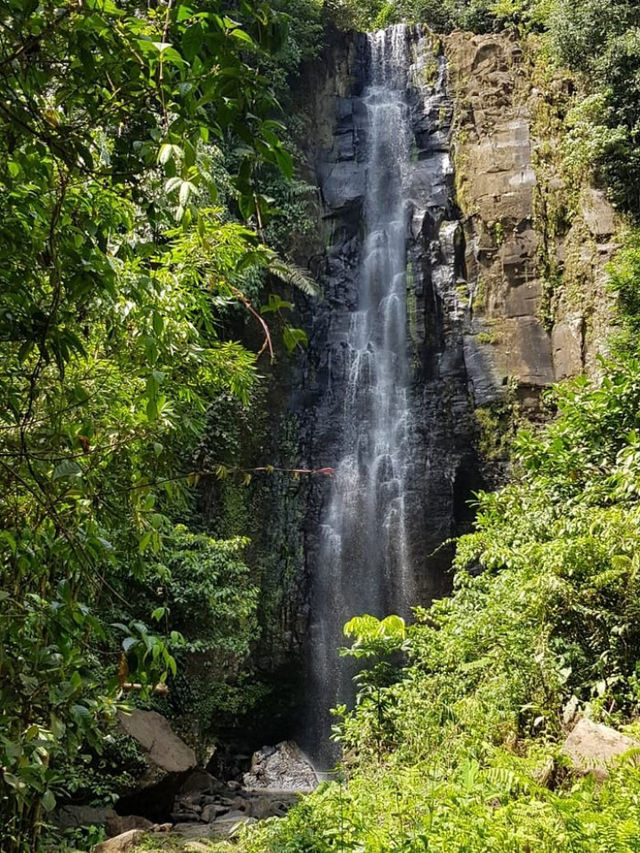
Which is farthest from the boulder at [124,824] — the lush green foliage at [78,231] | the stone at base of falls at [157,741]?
the lush green foliage at [78,231]

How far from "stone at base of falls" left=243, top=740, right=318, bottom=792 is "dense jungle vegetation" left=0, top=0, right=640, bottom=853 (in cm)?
308

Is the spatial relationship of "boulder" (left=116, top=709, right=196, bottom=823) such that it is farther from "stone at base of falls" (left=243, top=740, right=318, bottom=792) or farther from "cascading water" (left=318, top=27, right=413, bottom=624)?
"cascading water" (left=318, top=27, right=413, bottom=624)

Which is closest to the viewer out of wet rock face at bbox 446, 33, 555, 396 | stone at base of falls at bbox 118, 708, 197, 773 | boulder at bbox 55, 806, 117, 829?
boulder at bbox 55, 806, 117, 829

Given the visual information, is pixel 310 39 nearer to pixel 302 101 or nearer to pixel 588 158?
pixel 302 101

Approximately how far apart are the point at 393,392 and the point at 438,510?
2.81 m

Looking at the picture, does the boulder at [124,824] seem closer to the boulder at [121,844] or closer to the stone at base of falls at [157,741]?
the boulder at [121,844]

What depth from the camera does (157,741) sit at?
8102mm

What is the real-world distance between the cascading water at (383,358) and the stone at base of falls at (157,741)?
4.42 m

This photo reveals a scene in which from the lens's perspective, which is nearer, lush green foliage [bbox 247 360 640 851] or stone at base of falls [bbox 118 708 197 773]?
lush green foliage [bbox 247 360 640 851]

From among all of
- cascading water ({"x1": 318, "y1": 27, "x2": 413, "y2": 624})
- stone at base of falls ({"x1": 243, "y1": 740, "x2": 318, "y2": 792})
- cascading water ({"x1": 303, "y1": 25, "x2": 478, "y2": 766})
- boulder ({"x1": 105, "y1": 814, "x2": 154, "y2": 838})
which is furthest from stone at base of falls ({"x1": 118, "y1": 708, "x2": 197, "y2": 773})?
cascading water ({"x1": 318, "y1": 27, "x2": 413, "y2": 624})

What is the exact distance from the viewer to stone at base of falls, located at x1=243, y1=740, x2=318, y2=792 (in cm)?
1102

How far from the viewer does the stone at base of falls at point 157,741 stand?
7.84m

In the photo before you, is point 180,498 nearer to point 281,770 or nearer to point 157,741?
point 157,741

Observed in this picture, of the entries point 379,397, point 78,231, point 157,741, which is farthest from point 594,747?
point 379,397
